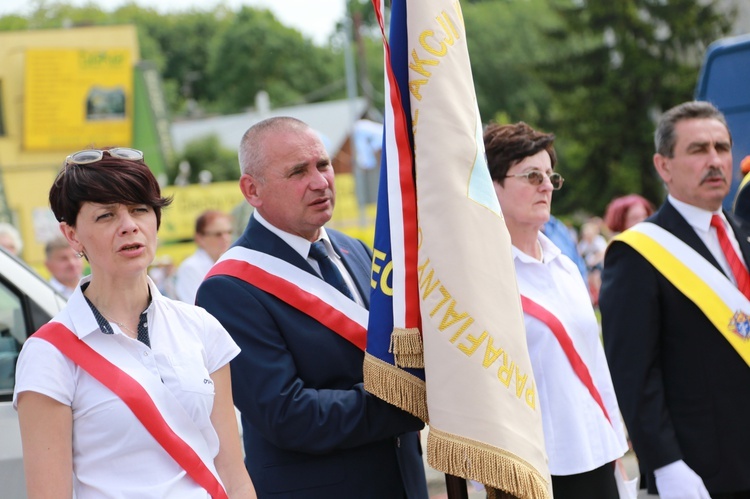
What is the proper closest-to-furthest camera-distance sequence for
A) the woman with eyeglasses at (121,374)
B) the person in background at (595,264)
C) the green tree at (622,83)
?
the woman with eyeglasses at (121,374)
the person in background at (595,264)
the green tree at (622,83)

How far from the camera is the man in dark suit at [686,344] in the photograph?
3799 mm

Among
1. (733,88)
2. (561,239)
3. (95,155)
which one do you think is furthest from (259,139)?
(733,88)

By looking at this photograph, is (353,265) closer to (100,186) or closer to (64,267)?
→ (100,186)

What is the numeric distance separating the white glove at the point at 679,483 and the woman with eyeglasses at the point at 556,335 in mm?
161

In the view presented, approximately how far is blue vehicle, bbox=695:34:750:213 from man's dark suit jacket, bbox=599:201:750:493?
8.58ft

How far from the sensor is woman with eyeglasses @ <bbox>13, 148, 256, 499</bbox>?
2500 millimetres

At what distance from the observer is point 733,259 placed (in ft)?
13.1

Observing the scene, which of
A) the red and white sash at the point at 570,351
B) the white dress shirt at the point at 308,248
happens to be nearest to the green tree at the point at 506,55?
the red and white sash at the point at 570,351

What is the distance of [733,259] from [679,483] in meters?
0.87

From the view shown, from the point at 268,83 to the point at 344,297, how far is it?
75.3m

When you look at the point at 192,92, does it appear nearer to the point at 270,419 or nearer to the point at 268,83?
the point at 268,83

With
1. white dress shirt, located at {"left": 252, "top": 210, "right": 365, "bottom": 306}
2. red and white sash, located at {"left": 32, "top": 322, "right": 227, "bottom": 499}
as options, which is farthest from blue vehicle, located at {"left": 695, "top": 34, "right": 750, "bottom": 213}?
red and white sash, located at {"left": 32, "top": 322, "right": 227, "bottom": 499}

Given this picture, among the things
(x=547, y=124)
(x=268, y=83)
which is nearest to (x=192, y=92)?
(x=268, y=83)

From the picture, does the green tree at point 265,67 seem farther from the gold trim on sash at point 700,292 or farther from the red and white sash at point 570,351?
the red and white sash at point 570,351
